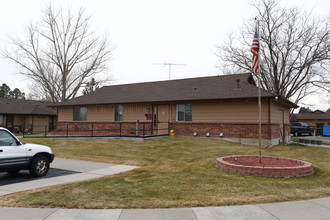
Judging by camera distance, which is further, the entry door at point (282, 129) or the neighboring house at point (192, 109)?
the entry door at point (282, 129)

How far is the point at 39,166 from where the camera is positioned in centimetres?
808

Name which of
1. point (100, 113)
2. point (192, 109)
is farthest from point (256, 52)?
point (100, 113)

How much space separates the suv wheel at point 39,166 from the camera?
7875 mm

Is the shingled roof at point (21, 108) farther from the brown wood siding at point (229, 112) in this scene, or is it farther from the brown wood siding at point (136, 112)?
the brown wood siding at point (229, 112)

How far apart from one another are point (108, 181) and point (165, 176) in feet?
5.75

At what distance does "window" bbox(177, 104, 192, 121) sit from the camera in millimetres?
19295

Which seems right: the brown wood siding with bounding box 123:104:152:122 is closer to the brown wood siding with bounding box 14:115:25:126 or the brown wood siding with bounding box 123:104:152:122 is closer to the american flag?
the american flag

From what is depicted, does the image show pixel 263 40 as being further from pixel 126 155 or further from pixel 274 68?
pixel 126 155

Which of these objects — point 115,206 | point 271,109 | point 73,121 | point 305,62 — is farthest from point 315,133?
point 115,206

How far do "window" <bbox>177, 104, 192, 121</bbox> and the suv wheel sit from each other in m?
12.4

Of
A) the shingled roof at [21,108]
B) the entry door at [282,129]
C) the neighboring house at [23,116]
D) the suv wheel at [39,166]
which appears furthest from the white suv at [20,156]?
the shingled roof at [21,108]

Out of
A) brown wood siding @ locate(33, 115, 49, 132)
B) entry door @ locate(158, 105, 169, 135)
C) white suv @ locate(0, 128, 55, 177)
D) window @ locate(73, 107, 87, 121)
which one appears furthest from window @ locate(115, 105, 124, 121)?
brown wood siding @ locate(33, 115, 49, 132)

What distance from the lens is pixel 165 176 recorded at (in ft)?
25.2

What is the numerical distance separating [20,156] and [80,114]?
18.0 m
